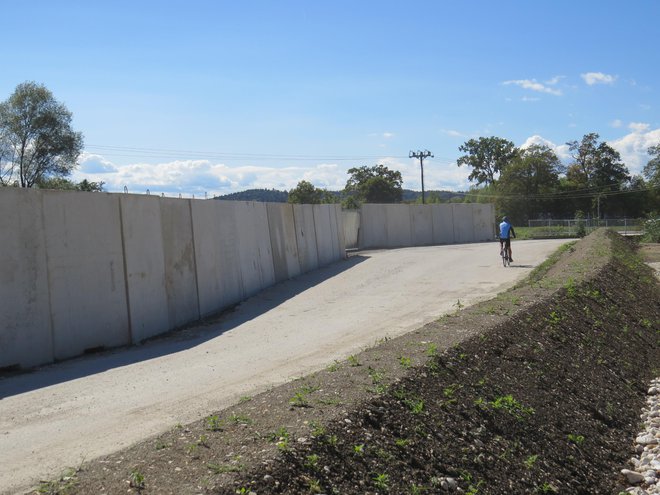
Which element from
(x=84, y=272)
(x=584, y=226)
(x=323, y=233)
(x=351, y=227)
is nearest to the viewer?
(x=84, y=272)

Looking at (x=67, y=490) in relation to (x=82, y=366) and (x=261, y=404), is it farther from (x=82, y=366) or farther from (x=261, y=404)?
(x=82, y=366)

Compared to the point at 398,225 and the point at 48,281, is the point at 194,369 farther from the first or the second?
the point at 398,225

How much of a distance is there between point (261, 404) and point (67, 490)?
6.82 feet

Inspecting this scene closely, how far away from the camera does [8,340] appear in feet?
29.4

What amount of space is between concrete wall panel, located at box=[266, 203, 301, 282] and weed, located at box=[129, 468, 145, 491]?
14.9 metres

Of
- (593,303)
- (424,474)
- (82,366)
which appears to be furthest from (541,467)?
(593,303)

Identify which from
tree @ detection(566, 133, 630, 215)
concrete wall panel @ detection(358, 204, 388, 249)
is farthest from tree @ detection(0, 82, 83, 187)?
tree @ detection(566, 133, 630, 215)

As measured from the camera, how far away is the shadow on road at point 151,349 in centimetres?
866

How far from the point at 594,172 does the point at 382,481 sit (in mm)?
90564

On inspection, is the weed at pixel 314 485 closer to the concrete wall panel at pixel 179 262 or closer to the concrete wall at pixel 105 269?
the concrete wall at pixel 105 269

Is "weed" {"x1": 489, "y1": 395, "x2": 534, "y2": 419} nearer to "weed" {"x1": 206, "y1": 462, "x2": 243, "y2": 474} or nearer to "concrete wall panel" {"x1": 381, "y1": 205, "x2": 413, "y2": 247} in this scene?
"weed" {"x1": 206, "y1": 462, "x2": 243, "y2": 474}

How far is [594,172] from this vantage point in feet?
288

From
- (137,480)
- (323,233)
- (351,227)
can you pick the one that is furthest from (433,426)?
(351,227)

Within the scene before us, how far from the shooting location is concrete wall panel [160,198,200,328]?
12.7 meters
